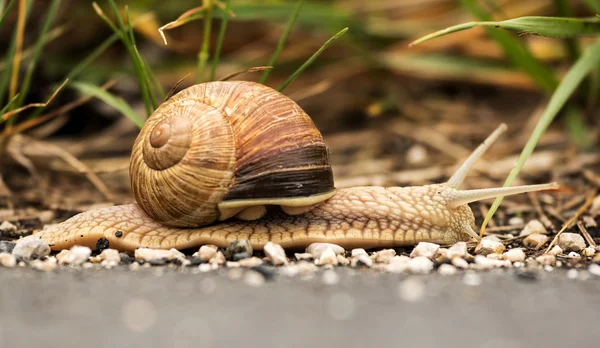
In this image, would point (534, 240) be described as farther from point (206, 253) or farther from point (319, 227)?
point (206, 253)

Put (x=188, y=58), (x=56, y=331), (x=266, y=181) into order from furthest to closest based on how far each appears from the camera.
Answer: (x=188, y=58), (x=266, y=181), (x=56, y=331)

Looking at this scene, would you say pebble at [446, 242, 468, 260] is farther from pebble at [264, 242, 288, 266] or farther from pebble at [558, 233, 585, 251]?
pebble at [264, 242, 288, 266]

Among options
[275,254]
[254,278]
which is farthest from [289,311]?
[275,254]

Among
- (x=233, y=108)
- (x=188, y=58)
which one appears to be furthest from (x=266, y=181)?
(x=188, y=58)

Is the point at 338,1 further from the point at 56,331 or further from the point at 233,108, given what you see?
the point at 56,331

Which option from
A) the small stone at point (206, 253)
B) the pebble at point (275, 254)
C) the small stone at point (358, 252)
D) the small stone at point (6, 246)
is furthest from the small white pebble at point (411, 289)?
the small stone at point (6, 246)

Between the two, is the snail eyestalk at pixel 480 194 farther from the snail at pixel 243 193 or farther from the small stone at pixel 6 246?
the small stone at pixel 6 246
